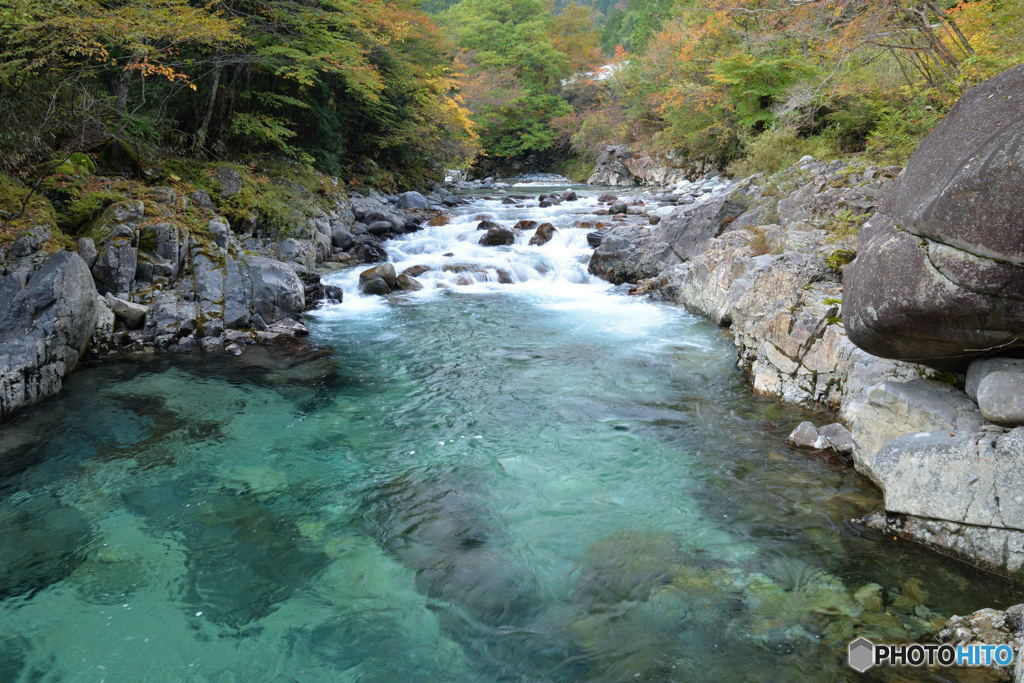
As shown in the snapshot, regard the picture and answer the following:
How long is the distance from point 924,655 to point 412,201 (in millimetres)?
21032

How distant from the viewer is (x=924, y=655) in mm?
Result: 3510

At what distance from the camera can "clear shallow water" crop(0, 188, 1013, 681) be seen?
3779 millimetres

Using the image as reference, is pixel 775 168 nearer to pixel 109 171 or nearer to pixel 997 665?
pixel 997 665

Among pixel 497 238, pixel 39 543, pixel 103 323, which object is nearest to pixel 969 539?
pixel 39 543

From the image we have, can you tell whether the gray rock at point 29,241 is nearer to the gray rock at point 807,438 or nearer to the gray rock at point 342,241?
the gray rock at point 342,241

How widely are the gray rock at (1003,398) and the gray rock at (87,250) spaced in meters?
11.5

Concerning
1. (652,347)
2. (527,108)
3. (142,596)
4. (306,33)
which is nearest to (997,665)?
(142,596)

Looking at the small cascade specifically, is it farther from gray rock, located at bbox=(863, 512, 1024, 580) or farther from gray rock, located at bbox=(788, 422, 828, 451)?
gray rock, located at bbox=(863, 512, 1024, 580)

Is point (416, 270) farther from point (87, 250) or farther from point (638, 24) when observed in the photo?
point (638, 24)

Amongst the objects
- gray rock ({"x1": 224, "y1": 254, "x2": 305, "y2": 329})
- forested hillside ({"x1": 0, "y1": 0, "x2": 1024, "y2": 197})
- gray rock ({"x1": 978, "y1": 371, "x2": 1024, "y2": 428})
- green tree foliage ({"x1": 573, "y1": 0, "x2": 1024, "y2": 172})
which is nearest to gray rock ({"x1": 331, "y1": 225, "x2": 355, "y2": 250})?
forested hillside ({"x1": 0, "y1": 0, "x2": 1024, "y2": 197})

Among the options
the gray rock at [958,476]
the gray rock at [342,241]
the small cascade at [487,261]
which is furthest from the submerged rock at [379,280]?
the gray rock at [958,476]

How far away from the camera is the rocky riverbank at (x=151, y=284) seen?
24.6ft

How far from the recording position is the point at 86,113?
34.3 feet

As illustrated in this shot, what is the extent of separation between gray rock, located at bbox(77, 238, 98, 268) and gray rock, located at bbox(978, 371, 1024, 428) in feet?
37.7
